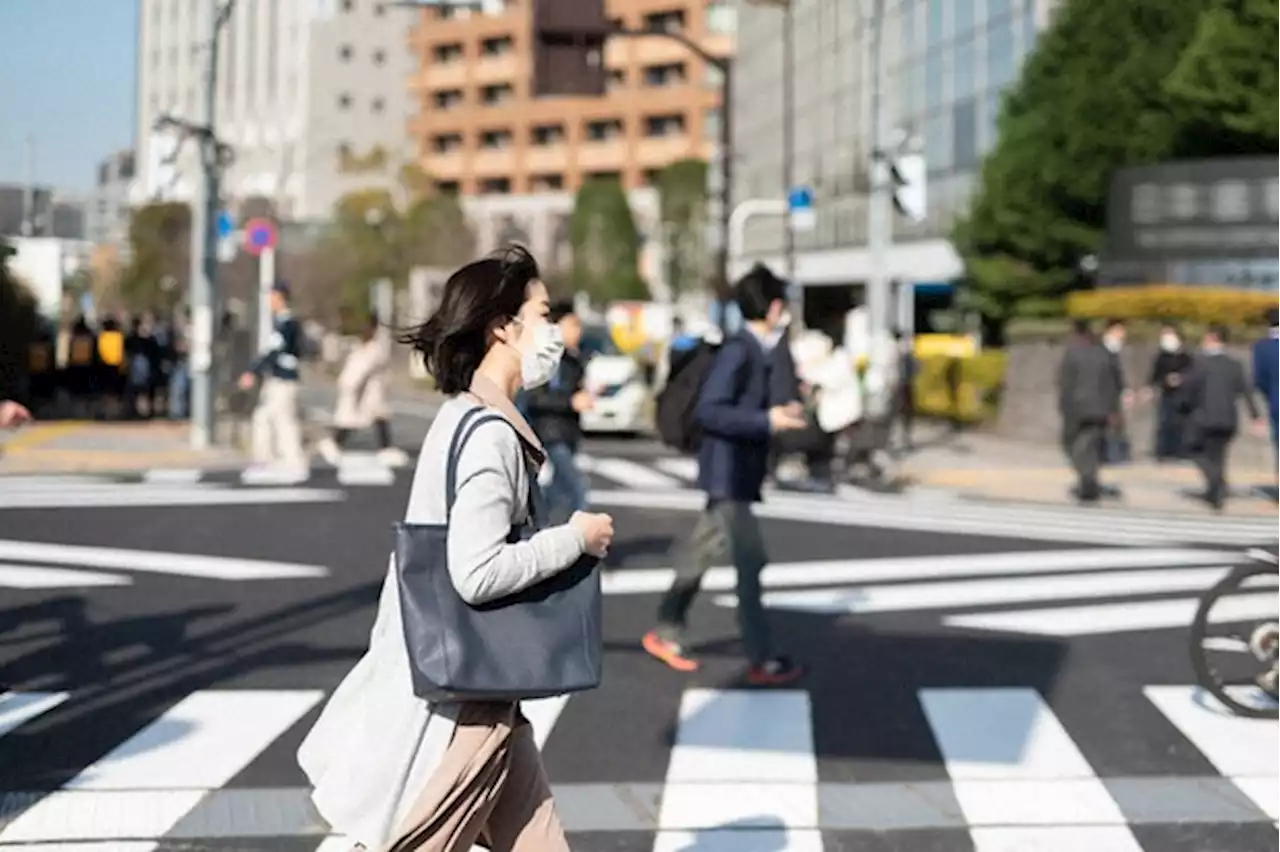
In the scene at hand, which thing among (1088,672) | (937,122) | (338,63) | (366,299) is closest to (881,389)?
(1088,672)

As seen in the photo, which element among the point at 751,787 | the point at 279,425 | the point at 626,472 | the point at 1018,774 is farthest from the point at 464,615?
the point at 626,472

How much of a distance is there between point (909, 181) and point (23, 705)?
693 inches

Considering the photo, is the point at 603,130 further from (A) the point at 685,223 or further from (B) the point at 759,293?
(B) the point at 759,293

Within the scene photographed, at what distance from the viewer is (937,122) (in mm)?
46750

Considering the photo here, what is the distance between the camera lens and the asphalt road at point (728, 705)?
5.49m

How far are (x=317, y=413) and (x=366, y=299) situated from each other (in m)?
32.4

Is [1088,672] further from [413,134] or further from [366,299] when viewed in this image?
[413,134]

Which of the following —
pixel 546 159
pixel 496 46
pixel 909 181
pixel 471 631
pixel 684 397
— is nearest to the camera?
pixel 471 631

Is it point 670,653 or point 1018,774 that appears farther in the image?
point 670,653

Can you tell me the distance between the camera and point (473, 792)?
11.5 feet

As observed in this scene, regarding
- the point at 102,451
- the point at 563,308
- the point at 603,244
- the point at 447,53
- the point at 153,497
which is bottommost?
the point at 153,497

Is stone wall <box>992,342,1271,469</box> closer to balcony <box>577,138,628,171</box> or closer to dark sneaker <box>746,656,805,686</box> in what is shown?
dark sneaker <box>746,656,805,686</box>

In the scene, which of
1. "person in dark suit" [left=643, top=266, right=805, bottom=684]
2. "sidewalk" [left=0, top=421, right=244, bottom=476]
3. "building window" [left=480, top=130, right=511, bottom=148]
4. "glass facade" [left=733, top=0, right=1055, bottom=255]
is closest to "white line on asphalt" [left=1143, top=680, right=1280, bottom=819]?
"person in dark suit" [left=643, top=266, right=805, bottom=684]

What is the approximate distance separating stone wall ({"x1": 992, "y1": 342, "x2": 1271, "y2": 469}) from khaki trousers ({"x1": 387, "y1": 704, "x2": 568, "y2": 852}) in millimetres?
19505
